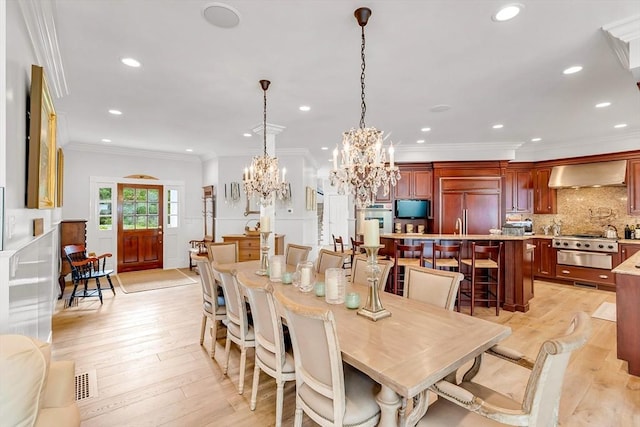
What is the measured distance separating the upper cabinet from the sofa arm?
235 inches

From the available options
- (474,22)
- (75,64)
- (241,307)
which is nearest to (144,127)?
(75,64)

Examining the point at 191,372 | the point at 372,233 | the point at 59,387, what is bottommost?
the point at 191,372

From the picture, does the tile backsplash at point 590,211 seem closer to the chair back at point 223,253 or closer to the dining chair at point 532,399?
the dining chair at point 532,399

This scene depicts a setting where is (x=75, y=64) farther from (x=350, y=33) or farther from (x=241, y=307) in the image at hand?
(x=241, y=307)

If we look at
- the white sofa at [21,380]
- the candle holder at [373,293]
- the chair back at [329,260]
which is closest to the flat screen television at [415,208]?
the chair back at [329,260]

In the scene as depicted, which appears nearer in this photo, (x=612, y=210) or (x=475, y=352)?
(x=475, y=352)

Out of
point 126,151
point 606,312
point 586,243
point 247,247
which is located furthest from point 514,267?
point 126,151

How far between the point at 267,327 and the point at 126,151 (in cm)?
645

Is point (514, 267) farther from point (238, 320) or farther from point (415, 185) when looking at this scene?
point (238, 320)

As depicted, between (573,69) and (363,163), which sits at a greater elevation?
(573,69)

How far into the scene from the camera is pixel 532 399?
1172mm

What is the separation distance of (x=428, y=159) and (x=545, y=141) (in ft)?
6.99

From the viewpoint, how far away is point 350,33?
2312 mm

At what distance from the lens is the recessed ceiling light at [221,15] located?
2009mm
